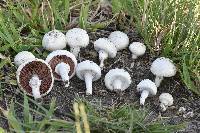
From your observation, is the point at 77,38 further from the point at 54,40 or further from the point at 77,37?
the point at 54,40

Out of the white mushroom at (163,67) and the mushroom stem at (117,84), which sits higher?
the white mushroom at (163,67)

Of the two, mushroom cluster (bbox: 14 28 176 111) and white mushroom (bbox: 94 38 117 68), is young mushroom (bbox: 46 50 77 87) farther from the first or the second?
white mushroom (bbox: 94 38 117 68)

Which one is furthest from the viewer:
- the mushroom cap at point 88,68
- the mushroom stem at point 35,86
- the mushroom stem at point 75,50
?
the mushroom stem at point 75,50

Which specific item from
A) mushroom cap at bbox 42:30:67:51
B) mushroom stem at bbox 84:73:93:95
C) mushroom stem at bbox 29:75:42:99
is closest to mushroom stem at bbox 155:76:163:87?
mushroom stem at bbox 84:73:93:95

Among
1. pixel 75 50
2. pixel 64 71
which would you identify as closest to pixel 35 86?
pixel 64 71

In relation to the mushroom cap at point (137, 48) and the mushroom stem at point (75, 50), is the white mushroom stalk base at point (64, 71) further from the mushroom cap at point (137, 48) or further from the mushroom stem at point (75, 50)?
the mushroom cap at point (137, 48)

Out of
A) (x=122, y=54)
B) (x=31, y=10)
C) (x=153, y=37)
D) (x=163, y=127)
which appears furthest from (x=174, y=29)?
(x=31, y=10)

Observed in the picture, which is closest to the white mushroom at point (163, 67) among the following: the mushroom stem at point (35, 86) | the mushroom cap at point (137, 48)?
the mushroom cap at point (137, 48)
